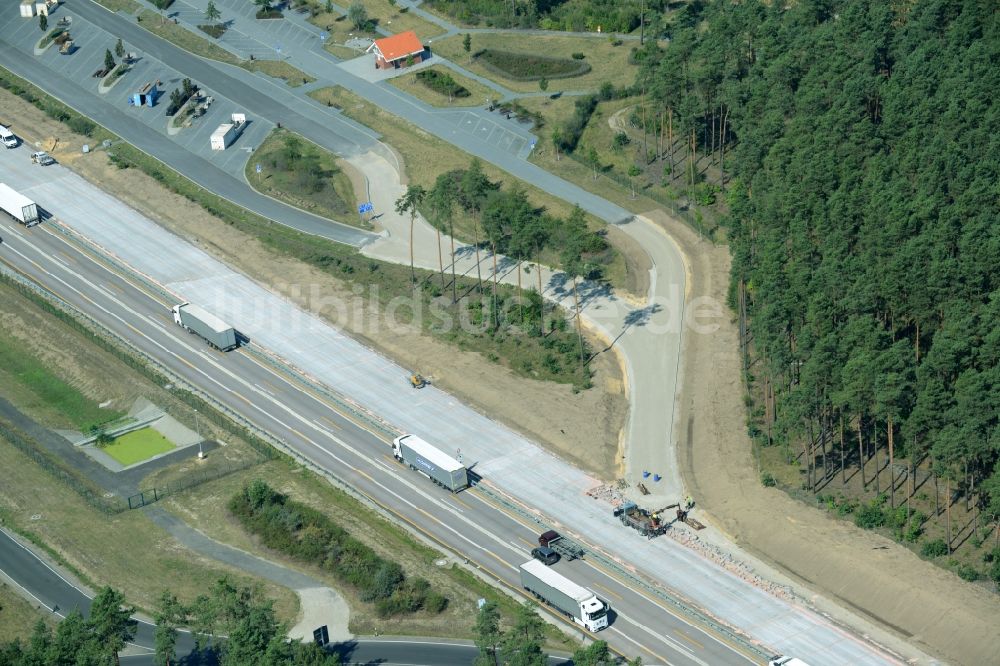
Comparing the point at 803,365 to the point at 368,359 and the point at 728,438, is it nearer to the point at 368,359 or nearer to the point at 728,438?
the point at 728,438

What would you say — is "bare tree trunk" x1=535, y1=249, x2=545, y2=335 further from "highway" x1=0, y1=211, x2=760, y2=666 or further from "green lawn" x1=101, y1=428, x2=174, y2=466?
"green lawn" x1=101, y1=428, x2=174, y2=466

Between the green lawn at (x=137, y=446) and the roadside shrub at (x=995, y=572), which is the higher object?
the roadside shrub at (x=995, y=572)

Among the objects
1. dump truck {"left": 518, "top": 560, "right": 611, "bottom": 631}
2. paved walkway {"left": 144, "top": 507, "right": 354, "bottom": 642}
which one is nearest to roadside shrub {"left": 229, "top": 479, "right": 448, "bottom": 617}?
paved walkway {"left": 144, "top": 507, "right": 354, "bottom": 642}

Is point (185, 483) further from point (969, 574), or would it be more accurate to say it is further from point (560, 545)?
point (969, 574)

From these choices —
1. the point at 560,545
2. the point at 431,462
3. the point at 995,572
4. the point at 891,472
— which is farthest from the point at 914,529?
the point at 431,462

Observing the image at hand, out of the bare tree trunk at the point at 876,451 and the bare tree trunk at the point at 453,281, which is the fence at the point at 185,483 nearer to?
the bare tree trunk at the point at 453,281

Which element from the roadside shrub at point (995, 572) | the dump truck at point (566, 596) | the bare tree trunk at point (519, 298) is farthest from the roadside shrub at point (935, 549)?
the bare tree trunk at point (519, 298)
